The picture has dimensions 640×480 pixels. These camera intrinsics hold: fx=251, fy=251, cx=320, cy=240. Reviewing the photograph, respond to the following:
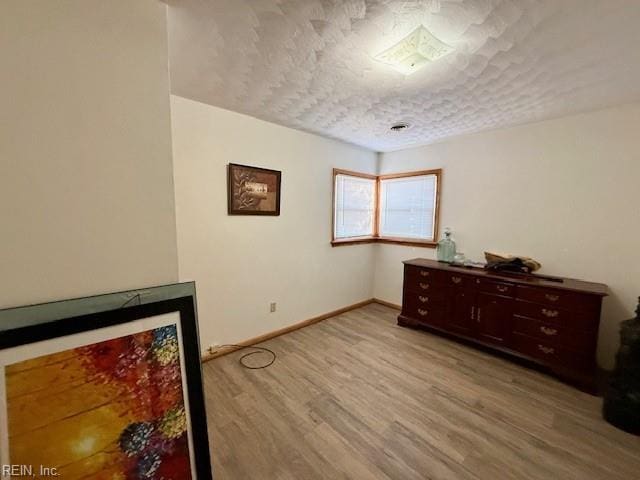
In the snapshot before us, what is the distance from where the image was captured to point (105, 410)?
3.10 feet

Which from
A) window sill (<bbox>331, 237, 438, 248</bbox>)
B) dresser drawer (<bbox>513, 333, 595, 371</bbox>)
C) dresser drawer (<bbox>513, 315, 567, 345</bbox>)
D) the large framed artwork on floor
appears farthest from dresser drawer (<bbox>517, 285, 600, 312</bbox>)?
the large framed artwork on floor

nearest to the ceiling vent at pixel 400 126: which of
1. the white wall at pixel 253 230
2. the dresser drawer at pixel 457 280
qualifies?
the white wall at pixel 253 230

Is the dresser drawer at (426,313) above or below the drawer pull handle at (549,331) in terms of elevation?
below

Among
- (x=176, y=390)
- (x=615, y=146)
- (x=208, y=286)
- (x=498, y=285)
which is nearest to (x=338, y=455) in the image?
(x=176, y=390)

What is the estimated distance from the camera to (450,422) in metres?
1.72

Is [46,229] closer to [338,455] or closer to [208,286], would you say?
[208,286]

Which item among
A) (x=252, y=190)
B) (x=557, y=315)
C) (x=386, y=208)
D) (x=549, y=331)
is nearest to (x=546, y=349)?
(x=549, y=331)

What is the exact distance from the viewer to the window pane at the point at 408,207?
Answer: 3.49m

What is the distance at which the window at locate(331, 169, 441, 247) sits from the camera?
3.47 metres

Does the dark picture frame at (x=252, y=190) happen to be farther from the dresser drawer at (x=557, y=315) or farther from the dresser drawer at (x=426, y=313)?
the dresser drawer at (x=557, y=315)

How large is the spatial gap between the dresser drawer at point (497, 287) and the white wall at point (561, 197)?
0.55 meters

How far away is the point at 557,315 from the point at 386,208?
7.78ft

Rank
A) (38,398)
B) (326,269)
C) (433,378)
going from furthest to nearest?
1. (326,269)
2. (433,378)
3. (38,398)

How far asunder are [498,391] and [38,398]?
2761 mm
